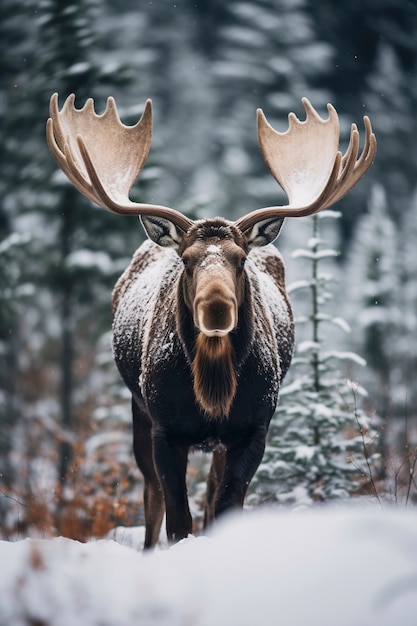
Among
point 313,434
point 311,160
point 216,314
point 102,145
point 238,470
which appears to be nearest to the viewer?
point 216,314

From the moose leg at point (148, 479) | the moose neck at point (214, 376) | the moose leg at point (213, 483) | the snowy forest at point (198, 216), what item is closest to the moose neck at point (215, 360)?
the moose neck at point (214, 376)

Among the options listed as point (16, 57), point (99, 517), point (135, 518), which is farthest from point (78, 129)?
point (16, 57)

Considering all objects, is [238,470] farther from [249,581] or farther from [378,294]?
[378,294]

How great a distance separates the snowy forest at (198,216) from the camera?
7324 millimetres

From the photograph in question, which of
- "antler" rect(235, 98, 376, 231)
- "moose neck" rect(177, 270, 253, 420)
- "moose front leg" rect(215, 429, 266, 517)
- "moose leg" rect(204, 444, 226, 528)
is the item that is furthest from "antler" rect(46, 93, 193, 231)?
"moose leg" rect(204, 444, 226, 528)

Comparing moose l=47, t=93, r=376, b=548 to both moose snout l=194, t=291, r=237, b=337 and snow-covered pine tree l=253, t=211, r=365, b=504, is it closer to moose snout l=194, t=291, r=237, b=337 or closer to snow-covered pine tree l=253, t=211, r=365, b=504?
moose snout l=194, t=291, r=237, b=337

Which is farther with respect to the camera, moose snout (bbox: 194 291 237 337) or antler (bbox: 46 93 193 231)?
antler (bbox: 46 93 193 231)

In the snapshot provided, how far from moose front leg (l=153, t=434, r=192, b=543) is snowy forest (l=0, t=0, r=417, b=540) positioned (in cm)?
124

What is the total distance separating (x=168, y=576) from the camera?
2.81 meters

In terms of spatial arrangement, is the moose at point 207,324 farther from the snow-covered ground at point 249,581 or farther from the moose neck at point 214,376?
the snow-covered ground at point 249,581

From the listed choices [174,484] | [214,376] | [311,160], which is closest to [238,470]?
[174,484]

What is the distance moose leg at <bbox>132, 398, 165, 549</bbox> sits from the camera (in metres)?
6.10

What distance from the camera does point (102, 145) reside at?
6211mm

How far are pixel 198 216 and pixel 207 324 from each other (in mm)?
7762
